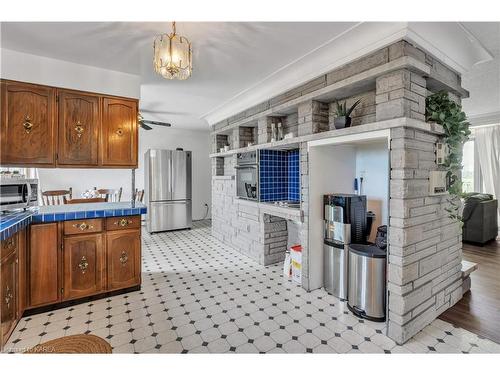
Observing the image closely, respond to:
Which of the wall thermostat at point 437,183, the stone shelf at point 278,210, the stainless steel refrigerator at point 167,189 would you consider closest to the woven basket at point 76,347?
the stone shelf at point 278,210

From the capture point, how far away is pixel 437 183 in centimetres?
215

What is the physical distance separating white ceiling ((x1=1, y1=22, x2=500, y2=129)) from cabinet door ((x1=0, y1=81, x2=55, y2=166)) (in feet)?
1.41

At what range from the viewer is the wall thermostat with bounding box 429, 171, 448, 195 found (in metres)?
2.11

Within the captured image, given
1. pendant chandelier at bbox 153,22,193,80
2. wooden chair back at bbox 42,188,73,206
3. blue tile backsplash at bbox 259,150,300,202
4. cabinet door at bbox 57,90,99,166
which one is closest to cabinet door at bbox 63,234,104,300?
cabinet door at bbox 57,90,99,166

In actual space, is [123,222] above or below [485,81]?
below

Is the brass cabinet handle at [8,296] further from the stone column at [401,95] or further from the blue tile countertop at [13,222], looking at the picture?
the stone column at [401,95]

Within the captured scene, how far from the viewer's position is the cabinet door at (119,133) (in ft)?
9.11

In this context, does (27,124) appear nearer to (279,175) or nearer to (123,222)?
(123,222)

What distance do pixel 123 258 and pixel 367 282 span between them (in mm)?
2488

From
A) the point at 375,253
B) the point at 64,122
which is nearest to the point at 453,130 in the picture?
the point at 375,253

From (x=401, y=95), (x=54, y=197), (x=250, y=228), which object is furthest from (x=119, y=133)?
(x=401, y=95)

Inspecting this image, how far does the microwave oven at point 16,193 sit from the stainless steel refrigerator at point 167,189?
9.67ft
